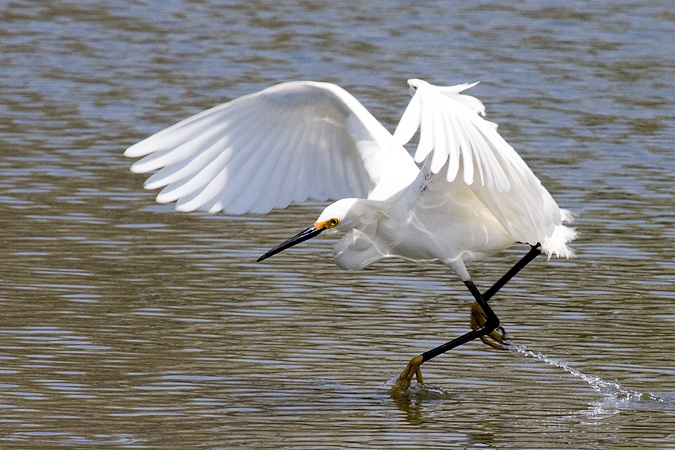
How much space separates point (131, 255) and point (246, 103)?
2.13 meters

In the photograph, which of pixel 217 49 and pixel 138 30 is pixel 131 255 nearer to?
pixel 217 49

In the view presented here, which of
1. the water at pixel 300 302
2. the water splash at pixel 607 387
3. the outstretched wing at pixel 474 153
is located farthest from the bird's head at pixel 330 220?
the water splash at pixel 607 387

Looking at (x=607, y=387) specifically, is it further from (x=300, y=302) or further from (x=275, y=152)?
(x=275, y=152)

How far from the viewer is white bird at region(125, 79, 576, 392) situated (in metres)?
7.76

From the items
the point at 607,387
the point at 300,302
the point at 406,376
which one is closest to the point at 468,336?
the point at 406,376

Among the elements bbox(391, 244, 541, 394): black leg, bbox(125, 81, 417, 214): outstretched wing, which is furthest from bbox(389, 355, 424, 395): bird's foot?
bbox(125, 81, 417, 214): outstretched wing

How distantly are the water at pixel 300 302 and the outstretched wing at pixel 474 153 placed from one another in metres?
0.95

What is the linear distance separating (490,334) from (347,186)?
120cm

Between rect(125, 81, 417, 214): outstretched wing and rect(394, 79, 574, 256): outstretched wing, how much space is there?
89cm

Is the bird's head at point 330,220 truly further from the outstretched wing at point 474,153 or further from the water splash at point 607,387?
the water splash at point 607,387

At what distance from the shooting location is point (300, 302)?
30.2 ft

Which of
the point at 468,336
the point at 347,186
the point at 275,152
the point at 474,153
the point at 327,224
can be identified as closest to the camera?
the point at 474,153

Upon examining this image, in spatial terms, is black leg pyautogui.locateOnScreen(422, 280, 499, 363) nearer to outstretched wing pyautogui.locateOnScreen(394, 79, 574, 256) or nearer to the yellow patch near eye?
outstretched wing pyautogui.locateOnScreen(394, 79, 574, 256)

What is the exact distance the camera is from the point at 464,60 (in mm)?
18281
